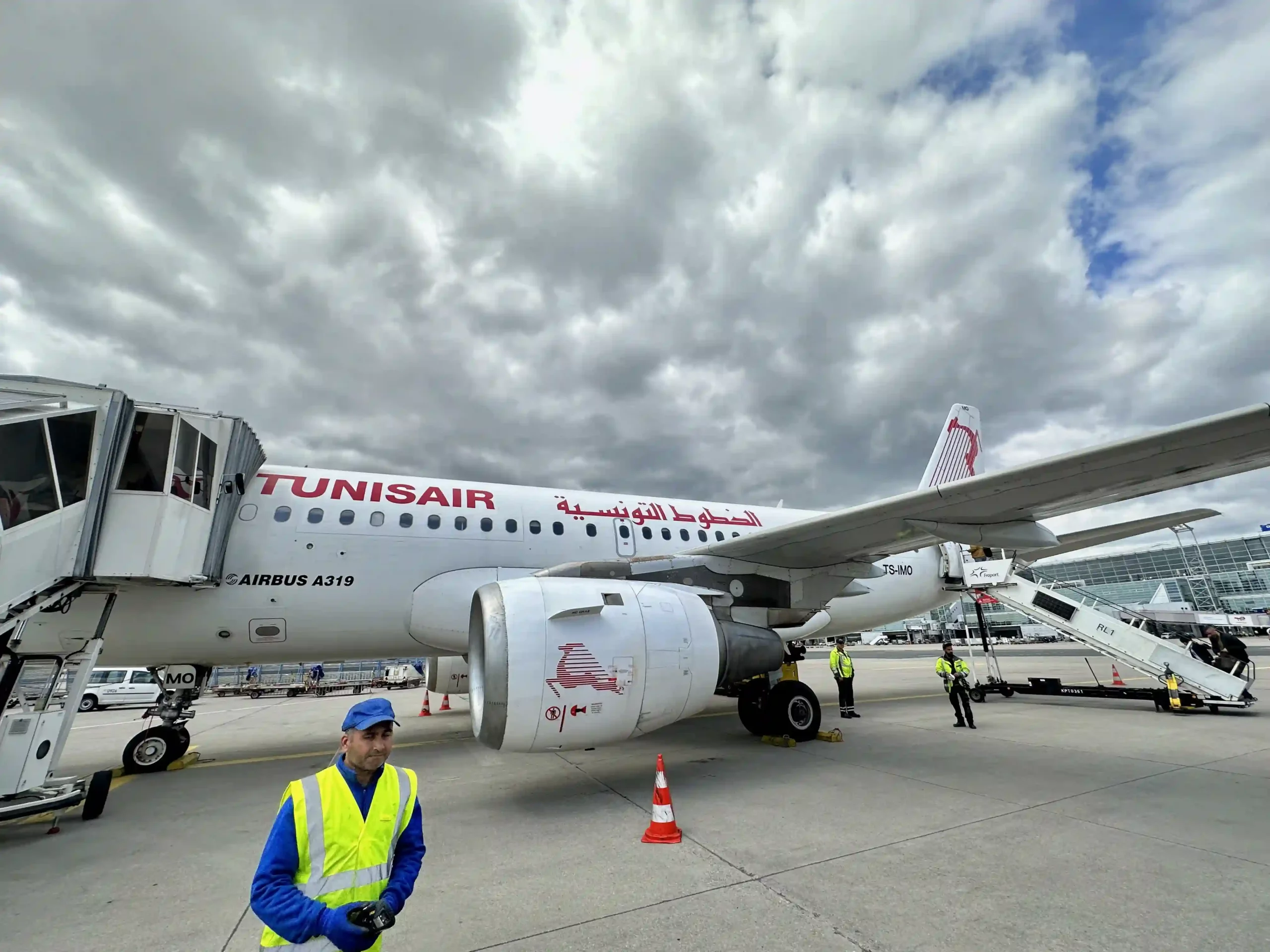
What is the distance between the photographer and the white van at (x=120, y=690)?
2114cm

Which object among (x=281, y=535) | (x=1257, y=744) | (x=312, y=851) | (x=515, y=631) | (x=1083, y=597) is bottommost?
(x=1257, y=744)

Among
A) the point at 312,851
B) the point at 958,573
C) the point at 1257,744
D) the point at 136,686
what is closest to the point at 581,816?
the point at 312,851

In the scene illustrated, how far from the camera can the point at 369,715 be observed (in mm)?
2072

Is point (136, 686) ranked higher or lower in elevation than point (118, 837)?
higher

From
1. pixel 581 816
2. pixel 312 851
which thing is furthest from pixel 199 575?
pixel 312 851

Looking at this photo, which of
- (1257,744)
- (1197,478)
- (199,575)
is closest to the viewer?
(1197,478)

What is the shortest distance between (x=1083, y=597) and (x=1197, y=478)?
9.32 meters

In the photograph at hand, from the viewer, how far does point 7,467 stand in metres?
5.39

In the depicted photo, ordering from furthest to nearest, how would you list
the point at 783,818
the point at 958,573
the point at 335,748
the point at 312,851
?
1. the point at 958,573
2. the point at 335,748
3. the point at 783,818
4. the point at 312,851

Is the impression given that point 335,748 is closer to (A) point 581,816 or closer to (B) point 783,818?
Answer: (A) point 581,816

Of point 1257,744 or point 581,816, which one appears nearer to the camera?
point 581,816

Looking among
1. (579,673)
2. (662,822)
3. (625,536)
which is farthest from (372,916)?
(625,536)

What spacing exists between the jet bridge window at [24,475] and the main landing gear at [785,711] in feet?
28.4

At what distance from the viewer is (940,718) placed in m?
10.7
